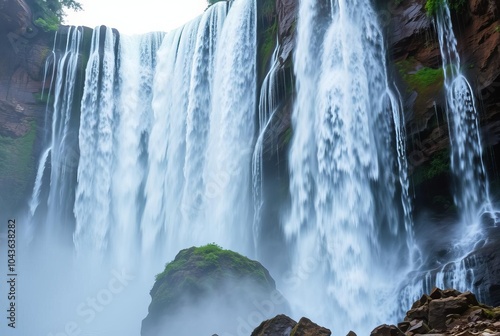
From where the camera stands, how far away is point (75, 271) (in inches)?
939

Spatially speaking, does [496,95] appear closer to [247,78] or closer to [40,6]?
[247,78]

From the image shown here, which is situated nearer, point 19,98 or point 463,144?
point 463,144

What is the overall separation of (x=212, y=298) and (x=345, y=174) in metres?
6.08

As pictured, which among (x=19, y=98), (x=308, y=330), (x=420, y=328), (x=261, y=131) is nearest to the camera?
(x=420, y=328)

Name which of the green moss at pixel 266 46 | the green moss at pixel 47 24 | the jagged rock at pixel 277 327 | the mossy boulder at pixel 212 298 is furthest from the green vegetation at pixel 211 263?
the green moss at pixel 47 24

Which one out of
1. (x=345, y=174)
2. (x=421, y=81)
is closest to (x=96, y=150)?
(x=345, y=174)

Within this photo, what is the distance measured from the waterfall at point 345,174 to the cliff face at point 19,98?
48.1 ft

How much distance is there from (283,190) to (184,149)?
6486mm

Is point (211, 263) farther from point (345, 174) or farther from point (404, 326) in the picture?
point (404, 326)

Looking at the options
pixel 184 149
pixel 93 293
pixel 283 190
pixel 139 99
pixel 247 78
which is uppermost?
pixel 139 99

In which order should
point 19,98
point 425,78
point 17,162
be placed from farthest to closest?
point 19,98 < point 17,162 < point 425,78

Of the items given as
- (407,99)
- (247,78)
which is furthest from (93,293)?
(407,99)

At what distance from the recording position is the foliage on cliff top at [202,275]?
45.2 ft

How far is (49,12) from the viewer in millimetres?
29000
